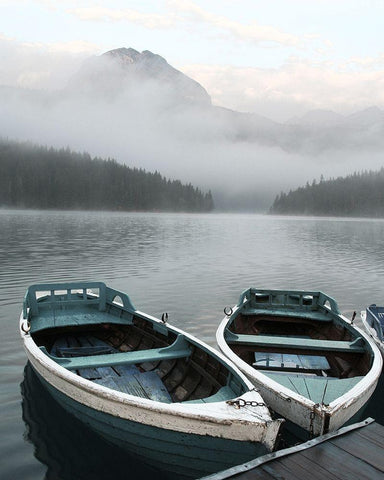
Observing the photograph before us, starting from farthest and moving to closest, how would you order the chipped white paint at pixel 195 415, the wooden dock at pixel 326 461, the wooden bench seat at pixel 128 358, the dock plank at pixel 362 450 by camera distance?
1. the wooden bench seat at pixel 128 358
2. the chipped white paint at pixel 195 415
3. the dock plank at pixel 362 450
4. the wooden dock at pixel 326 461

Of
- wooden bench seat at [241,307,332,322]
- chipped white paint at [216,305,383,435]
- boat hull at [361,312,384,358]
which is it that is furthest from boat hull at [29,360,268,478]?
wooden bench seat at [241,307,332,322]

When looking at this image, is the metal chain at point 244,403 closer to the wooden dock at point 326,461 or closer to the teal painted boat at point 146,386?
the teal painted boat at point 146,386

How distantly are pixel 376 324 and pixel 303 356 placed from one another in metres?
3.11

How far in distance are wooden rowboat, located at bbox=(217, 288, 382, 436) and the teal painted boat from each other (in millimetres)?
969

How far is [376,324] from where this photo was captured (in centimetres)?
1336

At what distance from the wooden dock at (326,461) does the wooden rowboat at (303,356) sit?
0.52 metres

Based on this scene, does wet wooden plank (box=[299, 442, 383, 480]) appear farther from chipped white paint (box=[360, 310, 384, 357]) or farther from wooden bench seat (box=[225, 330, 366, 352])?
chipped white paint (box=[360, 310, 384, 357])

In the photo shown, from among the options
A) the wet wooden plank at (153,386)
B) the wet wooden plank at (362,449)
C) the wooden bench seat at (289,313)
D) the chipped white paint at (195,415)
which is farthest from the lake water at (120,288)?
the wet wooden plank at (362,449)

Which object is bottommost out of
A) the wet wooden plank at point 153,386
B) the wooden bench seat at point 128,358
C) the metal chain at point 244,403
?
the wet wooden plank at point 153,386

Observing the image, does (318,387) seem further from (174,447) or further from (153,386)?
(153,386)

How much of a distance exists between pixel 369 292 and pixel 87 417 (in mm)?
23858

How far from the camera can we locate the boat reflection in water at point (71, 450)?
7949mm

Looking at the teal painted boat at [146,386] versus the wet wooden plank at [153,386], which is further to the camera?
the wet wooden plank at [153,386]

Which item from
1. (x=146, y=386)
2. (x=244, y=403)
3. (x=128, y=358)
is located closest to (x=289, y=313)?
(x=146, y=386)
